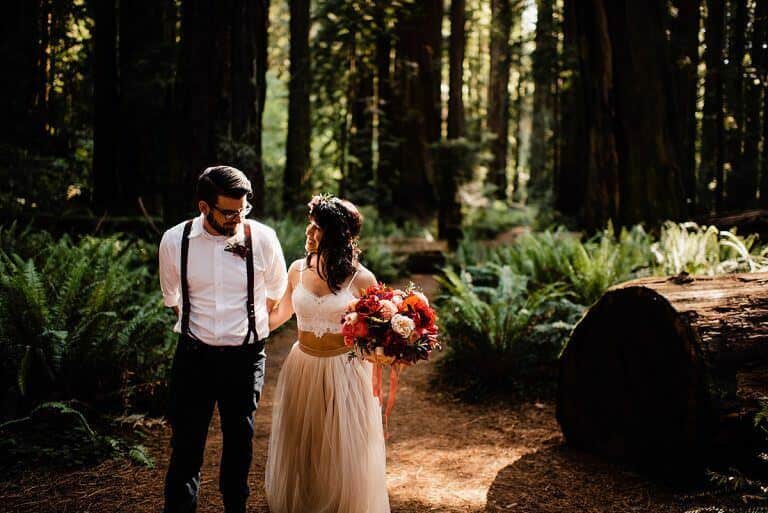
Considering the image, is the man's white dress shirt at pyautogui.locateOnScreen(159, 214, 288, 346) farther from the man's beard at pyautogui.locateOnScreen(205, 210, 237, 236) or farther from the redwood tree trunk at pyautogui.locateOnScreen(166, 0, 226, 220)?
the redwood tree trunk at pyautogui.locateOnScreen(166, 0, 226, 220)

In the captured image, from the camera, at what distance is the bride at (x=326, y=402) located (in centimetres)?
388

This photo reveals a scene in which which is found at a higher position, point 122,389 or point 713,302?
point 713,302

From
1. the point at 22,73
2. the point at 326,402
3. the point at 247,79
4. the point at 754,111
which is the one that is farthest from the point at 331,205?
the point at 754,111

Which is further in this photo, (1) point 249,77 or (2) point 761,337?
(1) point 249,77

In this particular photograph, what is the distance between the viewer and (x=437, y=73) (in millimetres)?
20125

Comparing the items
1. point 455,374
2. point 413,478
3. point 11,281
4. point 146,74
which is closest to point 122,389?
point 11,281

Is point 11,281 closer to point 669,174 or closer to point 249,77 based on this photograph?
point 249,77

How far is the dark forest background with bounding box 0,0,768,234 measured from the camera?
7.59m

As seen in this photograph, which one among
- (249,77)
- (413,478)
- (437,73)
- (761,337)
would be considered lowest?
(413,478)

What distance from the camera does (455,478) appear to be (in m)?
4.85

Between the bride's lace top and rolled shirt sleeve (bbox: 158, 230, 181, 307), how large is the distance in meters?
0.78

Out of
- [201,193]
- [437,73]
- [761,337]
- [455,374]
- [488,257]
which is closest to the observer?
[201,193]

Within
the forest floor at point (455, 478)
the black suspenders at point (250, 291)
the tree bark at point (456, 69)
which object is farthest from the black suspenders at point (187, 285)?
the tree bark at point (456, 69)

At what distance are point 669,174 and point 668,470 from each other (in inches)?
282
